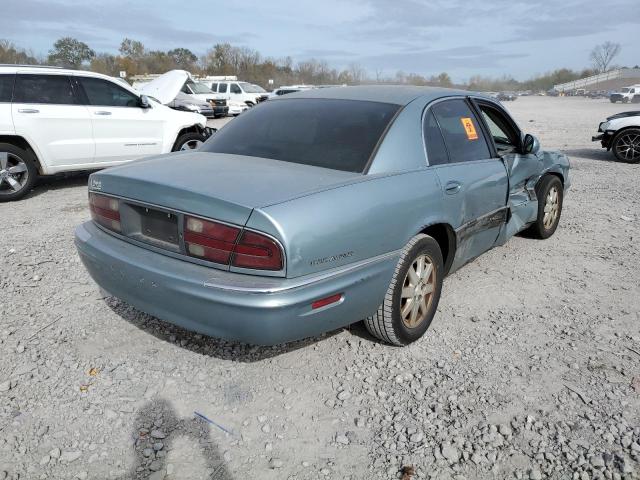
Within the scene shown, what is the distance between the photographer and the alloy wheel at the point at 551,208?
5.16 meters

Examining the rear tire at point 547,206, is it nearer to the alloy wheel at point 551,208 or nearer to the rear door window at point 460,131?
the alloy wheel at point 551,208

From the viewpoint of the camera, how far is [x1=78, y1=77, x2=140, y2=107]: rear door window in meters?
7.39

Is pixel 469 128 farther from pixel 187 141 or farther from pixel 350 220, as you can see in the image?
pixel 187 141

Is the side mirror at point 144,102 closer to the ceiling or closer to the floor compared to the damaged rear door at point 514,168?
closer to the ceiling

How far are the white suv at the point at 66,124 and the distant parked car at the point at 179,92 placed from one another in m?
3.17

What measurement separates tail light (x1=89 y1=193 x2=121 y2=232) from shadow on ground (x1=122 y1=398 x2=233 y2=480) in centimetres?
104

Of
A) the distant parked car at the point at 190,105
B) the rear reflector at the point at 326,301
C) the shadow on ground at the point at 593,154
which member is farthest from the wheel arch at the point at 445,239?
the distant parked car at the point at 190,105

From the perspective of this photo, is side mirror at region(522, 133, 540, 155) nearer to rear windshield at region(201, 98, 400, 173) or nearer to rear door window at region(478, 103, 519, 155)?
rear door window at region(478, 103, 519, 155)

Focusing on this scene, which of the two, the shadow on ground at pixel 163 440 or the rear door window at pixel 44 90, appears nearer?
the shadow on ground at pixel 163 440

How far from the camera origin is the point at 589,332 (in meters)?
3.40

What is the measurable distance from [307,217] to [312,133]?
1.03 metres

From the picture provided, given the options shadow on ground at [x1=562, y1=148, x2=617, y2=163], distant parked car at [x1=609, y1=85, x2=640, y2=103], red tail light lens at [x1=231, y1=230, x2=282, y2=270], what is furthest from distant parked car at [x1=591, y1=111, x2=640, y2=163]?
distant parked car at [x1=609, y1=85, x2=640, y2=103]

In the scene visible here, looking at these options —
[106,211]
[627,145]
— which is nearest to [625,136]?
[627,145]

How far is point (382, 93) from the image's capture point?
3.58 m
